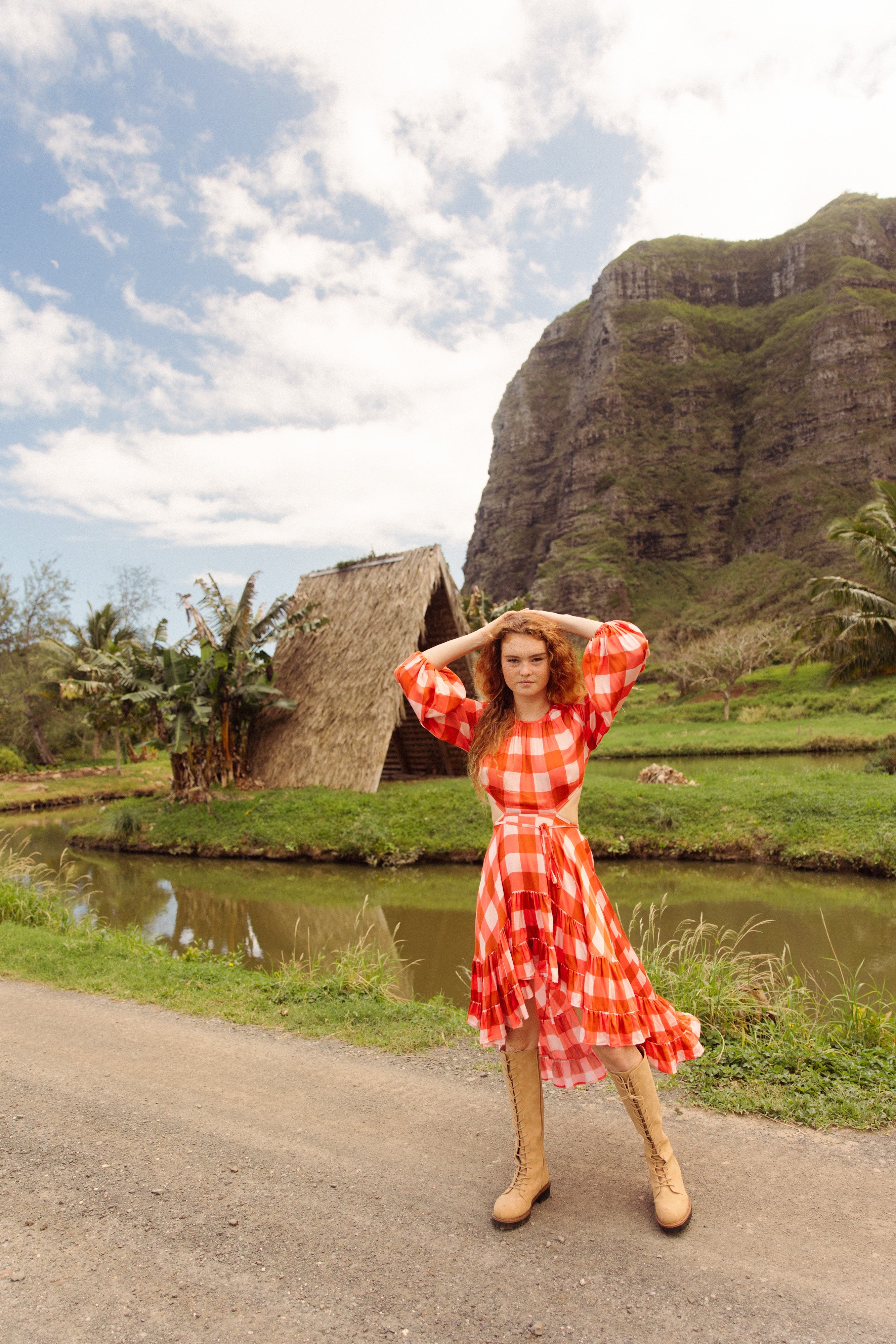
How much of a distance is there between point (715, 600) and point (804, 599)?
11502 millimetres

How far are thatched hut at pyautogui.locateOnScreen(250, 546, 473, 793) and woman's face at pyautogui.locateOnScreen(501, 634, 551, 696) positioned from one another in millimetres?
9851

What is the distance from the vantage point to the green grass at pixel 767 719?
18125mm

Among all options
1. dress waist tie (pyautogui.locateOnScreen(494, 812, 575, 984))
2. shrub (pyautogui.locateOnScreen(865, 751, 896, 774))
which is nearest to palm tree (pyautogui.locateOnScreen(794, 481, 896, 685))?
shrub (pyautogui.locateOnScreen(865, 751, 896, 774))

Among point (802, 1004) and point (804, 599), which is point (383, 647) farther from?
point (804, 599)

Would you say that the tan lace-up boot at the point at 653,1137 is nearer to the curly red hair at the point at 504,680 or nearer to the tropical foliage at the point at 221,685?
the curly red hair at the point at 504,680

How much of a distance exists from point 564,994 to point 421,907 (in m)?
6.14

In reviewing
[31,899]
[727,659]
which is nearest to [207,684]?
[31,899]

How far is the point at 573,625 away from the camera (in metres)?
2.61

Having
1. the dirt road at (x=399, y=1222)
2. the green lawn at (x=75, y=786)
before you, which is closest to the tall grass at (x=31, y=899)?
the dirt road at (x=399, y=1222)

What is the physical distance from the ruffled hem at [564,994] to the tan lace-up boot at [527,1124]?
107mm

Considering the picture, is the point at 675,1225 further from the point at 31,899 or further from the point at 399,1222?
the point at 31,899

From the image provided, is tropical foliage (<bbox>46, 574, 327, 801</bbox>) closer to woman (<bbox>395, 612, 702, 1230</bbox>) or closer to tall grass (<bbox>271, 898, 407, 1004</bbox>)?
tall grass (<bbox>271, 898, 407, 1004</bbox>)

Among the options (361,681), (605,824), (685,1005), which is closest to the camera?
(685,1005)

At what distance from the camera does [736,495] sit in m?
66.0
